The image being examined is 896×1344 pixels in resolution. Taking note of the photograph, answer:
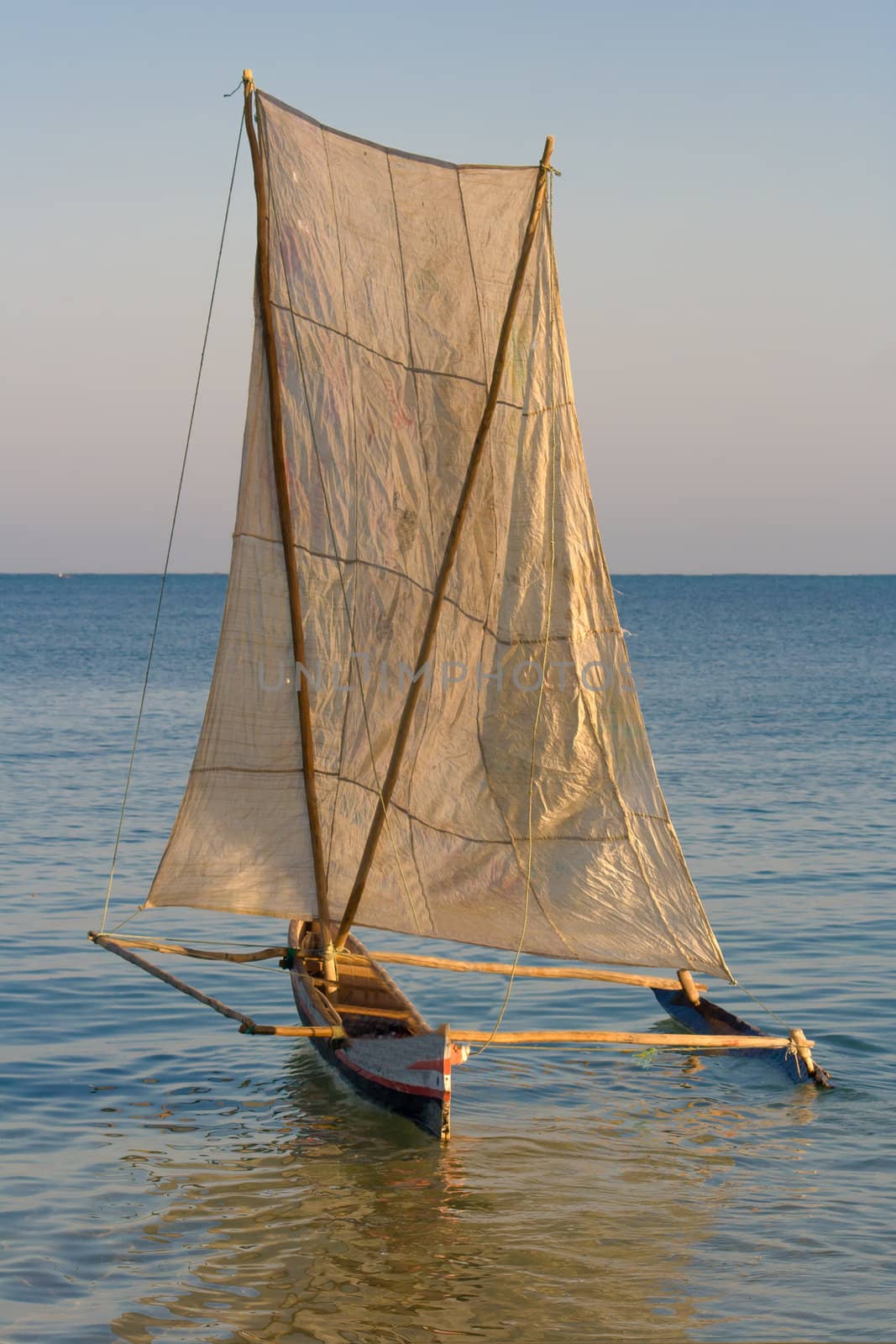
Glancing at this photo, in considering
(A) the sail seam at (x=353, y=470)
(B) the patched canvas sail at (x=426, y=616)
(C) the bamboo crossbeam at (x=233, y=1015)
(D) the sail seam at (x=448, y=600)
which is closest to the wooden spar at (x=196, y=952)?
(C) the bamboo crossbeam at (x=233, y=1015)

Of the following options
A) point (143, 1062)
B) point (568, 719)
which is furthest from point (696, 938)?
point (143, 1062)

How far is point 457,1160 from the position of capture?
11.3 meters

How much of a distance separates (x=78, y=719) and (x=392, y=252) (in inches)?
1316

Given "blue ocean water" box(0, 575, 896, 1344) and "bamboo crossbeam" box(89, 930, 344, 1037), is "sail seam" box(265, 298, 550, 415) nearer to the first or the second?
"bamboo crossbeam" box(89, 930, 344, 1037)

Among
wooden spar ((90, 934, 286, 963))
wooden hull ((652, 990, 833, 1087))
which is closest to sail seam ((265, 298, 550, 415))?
wooden spar ((90, 934, 286, 963))

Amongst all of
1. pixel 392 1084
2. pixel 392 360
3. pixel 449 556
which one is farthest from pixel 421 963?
pixel 392 360

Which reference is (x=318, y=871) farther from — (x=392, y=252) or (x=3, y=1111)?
(x=392, y=252)

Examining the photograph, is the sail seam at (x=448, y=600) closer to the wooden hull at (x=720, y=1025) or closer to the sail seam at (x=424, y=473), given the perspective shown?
the sail seam at (x=424, y=473)

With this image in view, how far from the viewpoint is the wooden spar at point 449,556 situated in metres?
12.2

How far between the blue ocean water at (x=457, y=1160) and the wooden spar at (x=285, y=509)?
6.93 feet

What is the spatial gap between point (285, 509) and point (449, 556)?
1456 mm

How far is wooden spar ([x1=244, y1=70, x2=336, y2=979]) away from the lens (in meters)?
12.4

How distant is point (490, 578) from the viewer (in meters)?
12.5

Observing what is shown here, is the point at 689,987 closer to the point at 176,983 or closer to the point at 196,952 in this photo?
the point at 196,952
